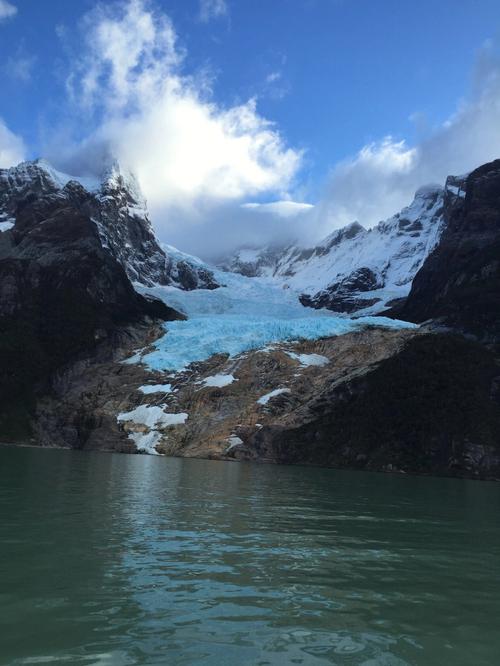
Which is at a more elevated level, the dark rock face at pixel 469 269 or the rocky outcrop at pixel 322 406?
the dark rock face at pixel 469 269

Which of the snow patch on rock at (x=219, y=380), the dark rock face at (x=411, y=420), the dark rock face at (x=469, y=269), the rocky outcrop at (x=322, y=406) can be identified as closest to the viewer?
the dark rock face at (x=411, y=420)

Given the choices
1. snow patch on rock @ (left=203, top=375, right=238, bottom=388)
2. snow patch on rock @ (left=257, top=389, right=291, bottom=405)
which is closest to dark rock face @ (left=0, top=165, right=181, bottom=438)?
snow patch on rock @ (left=203, top=375, right=238, bottom=388)

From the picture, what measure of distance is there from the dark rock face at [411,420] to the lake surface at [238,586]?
205 feet

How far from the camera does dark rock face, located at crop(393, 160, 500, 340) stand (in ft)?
441

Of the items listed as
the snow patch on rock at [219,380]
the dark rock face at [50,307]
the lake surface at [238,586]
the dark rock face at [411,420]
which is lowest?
the lake surface at [238,586]

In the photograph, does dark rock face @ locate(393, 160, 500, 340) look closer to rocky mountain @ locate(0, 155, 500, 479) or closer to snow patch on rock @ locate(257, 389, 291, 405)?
rocky mountain @ locate(0, 155, 500, 479)

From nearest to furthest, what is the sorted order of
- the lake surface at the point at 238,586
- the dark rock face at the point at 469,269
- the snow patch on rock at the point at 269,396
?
1. the lake surface at the point at 238,586
2. the snow patch on rock at the point at 269,396
3. the dark rock face at the point at 469,269

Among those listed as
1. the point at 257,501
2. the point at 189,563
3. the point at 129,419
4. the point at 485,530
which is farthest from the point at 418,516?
the point at 129,419

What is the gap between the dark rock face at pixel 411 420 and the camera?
92.5 m

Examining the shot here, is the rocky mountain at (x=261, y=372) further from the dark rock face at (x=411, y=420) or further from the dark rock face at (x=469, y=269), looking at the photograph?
the dark rock face at (x=469, y=269)

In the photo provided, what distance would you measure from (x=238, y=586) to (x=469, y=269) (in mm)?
162959

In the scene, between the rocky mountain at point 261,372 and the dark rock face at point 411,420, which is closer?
the dark rock face at point 411,420

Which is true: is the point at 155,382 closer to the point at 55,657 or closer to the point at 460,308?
the point at 460,308

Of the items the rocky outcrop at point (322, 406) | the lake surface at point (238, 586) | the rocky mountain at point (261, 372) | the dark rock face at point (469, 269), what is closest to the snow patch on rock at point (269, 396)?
the rocky outcrop at point (322, 406)
